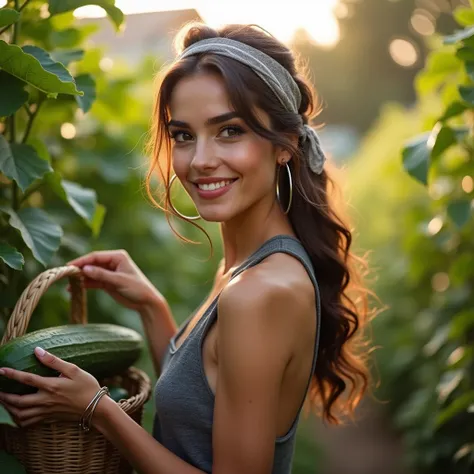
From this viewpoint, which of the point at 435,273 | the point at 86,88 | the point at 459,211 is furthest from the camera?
the point at 435,273

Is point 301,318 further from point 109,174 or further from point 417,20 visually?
point 417,20

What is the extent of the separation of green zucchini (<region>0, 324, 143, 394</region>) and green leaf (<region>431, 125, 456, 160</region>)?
1209 mm

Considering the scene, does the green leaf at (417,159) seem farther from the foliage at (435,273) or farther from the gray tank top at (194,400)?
the gray tank top at (194,400)

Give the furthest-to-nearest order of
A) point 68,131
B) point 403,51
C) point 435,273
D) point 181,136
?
1. point 403,51
2. point 435,273
3. point 68,131
4. point 181,136

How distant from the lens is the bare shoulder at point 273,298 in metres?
2.07

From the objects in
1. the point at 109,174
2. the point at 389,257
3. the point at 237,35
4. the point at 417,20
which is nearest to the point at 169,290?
the point at 109,174

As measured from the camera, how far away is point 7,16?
6.91 ft

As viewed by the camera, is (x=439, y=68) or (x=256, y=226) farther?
(x=439, y=68)

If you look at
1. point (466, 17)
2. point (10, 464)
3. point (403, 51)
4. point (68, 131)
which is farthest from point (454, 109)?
point (403, 51)

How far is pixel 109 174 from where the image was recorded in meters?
3.98

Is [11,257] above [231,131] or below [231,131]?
below

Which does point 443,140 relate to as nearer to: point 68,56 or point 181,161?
point 181,161

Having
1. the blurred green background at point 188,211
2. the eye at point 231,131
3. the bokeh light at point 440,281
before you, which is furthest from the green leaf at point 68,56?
the bokeh light at point 440,281

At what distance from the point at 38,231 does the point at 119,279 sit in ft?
1.59
